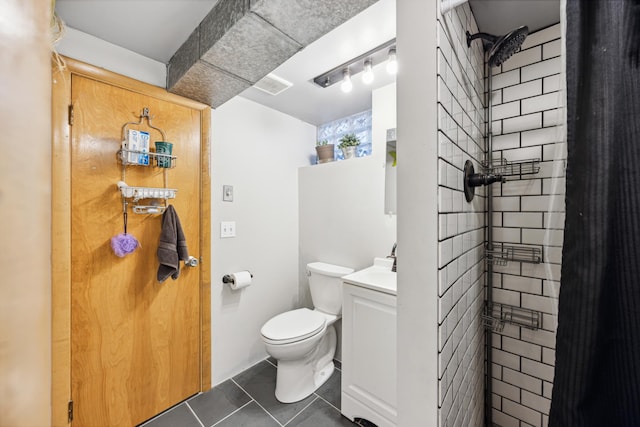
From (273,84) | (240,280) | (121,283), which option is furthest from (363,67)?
(121,283)

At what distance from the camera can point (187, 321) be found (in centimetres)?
162

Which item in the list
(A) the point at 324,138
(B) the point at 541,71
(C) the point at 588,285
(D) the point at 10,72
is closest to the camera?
(D) the point at 10,72

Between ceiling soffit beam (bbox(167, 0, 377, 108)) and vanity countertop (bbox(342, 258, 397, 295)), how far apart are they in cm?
122

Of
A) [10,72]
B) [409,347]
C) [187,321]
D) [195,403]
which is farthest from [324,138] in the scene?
[10,72]

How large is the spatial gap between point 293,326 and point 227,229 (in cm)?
84

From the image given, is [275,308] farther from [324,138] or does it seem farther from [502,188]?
[502,188]

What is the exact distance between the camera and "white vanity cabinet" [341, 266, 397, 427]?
4.28 feet

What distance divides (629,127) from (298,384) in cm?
190

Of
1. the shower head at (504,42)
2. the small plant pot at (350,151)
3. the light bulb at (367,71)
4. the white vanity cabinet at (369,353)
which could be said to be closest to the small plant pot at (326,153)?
the small plant pot at (350,151)

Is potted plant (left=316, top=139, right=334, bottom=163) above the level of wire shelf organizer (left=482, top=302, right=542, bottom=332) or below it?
above

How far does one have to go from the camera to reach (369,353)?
4.54 ft

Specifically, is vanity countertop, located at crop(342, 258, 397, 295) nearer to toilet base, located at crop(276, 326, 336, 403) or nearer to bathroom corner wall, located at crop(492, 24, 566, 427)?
bathroom corner wall, located at crop(492, 24, 566, 427)

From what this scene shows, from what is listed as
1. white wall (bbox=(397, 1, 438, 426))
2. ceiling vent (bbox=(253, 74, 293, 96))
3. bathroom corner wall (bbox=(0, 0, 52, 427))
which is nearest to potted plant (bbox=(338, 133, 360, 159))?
ceiling vent (bbox=(253, 74, 293, 96))

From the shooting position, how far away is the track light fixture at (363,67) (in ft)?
4.64
